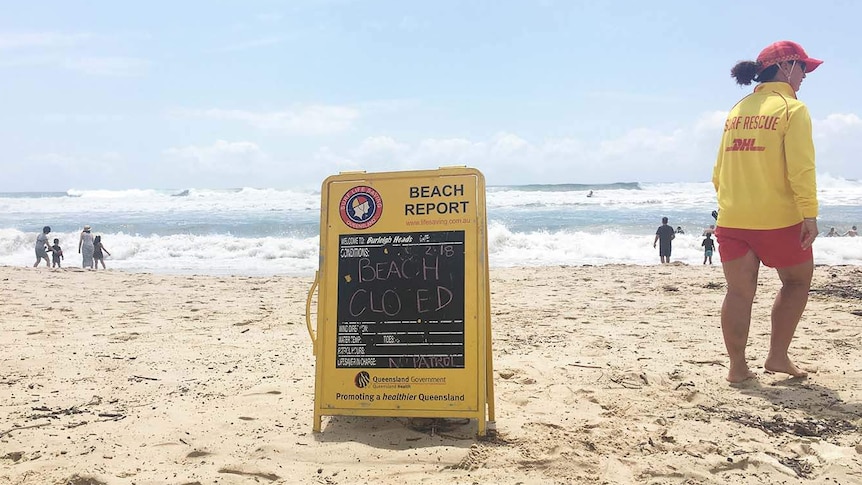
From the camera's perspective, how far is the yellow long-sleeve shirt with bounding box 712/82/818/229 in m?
3.67

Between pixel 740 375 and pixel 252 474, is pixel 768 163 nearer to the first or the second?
pixel 740 375

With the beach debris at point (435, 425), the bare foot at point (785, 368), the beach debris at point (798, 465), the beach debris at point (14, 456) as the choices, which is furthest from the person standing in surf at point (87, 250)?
the beach debris at point (798, 465)

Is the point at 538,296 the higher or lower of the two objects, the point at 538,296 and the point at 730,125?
the lower

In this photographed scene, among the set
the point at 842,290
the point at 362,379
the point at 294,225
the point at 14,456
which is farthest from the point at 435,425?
the point at 294,225

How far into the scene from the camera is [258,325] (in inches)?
260

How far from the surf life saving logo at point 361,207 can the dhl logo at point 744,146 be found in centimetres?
236

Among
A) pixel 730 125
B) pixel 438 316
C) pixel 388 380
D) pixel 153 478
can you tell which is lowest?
pixel 153 478

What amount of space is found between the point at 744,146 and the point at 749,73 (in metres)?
0.58

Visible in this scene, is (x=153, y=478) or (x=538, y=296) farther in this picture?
(x=538, y=296)

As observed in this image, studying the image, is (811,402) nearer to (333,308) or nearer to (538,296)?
(333,308)

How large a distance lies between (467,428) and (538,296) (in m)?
4.99

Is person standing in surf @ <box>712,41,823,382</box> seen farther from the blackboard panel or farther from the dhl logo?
the blackboard panel

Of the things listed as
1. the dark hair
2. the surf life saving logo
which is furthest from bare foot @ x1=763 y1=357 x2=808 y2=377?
the surf life saving logo

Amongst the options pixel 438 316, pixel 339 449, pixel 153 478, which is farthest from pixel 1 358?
pixel 438 316
